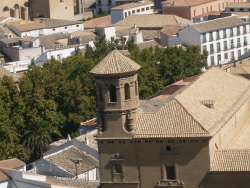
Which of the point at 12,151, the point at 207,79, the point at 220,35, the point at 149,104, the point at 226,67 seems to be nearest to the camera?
the point at 207,79

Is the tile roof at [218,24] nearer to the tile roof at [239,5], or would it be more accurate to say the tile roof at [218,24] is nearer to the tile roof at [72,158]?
the tile roof at [239,5]

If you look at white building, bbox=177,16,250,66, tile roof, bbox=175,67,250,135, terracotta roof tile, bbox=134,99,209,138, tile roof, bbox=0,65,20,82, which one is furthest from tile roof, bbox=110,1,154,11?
terracotta roof tile, bbox=134,99,209,138

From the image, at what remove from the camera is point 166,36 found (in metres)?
106

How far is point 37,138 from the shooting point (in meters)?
74.4

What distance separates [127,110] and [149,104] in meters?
15.3

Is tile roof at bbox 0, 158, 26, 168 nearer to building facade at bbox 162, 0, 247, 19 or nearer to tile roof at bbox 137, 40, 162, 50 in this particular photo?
tile roof at bbox 137, 40, 162, 50

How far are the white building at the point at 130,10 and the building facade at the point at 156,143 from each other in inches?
2958

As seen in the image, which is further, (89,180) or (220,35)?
(220,35)

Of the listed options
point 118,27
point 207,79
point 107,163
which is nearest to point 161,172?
point 107,163

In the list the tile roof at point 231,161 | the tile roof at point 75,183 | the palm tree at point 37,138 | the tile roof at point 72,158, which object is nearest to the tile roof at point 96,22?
the palm tree at point 37,138

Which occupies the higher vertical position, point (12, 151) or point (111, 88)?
point (111, 88)

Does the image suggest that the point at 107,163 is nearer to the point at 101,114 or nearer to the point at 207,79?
the point at 101,114

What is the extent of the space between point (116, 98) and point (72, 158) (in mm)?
13430

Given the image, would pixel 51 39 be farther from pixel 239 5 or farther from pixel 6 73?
pixel 239 5
